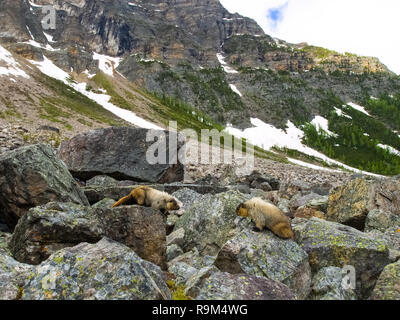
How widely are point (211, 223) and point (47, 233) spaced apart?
4.84m

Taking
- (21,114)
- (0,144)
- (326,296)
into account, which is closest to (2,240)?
(326,296)

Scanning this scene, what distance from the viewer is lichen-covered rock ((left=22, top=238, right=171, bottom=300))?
16.0 feet

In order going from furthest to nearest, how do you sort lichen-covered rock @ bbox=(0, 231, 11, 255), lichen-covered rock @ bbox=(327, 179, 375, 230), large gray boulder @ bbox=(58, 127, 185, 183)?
large gray boulder @ bbox=(58, 127, 185, 183), lichen-covered rock @ bbox=(327, 179, 375, 230), lichen-covered rock @ bbox=(0, 231, 11, 255)

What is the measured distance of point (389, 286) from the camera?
19.7 feet

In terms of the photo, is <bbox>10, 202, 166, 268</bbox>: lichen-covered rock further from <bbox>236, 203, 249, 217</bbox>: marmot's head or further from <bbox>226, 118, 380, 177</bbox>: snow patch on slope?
<bbox>226, 118, 380, 177</bbox>: snow patch on slope

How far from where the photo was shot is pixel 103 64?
18250cm

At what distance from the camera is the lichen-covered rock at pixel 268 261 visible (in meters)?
6.62

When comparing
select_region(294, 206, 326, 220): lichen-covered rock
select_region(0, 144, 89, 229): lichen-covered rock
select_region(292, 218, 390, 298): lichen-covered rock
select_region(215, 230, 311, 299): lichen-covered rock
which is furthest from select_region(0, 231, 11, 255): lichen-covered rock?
select_region(294, 206, 326, 220): lichen-covered rock

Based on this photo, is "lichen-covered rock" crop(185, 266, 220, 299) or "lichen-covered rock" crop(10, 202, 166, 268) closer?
"lichen-covered rock" crop(185, 266, 220, 299)

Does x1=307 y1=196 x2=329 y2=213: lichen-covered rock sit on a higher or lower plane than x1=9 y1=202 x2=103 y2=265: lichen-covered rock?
lower

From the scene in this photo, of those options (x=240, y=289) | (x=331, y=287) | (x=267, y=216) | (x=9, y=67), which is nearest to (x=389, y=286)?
(x=331, y=287)

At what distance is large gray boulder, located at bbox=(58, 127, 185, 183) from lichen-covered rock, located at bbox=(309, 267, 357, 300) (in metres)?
14.2

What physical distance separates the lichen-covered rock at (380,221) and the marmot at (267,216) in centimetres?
454

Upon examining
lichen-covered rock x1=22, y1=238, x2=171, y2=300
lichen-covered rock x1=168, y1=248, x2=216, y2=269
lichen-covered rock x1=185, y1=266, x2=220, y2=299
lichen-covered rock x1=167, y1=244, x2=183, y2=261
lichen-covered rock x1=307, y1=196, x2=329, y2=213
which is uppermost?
lichen-covered rock x1=22, y1=238, x2=171, y2=300
